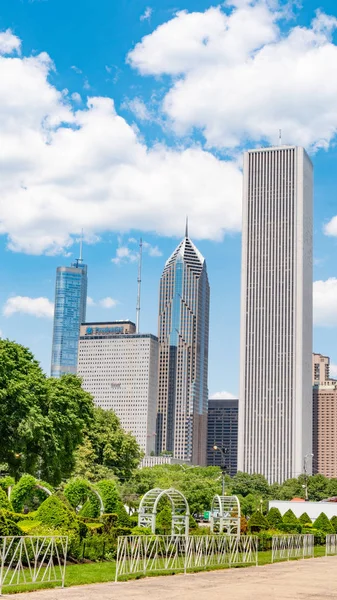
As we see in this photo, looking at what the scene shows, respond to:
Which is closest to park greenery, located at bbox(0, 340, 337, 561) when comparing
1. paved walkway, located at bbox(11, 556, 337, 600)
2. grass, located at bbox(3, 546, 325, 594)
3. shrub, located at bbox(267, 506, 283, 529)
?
shrub, located at bbox(267, 506, 283, 529)

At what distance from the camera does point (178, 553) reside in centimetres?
3216

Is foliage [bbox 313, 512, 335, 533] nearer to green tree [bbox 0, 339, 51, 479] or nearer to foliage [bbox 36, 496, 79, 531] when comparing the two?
green tree [bbox 0, 339, 51, 479]

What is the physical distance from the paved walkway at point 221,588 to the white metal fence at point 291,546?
5.85 meters

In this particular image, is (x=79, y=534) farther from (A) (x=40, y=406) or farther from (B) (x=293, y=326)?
(B) (x=293, y=326)

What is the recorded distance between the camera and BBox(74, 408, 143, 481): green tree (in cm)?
8250

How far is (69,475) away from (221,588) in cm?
3835

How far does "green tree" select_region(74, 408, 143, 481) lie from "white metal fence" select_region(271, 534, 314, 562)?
40253 millimetres

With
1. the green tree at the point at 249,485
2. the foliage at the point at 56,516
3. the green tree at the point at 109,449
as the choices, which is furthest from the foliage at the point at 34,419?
the green tree at the point at 249,485

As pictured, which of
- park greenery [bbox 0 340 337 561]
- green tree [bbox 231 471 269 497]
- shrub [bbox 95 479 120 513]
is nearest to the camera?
park greenery [bbox 0 340 337 561]

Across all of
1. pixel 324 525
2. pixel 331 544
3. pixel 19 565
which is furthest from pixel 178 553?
pixel 324 525

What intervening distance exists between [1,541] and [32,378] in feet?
101

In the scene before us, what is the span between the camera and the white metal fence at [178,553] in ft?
87.2

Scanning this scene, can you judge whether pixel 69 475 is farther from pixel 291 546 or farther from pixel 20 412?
pixel 291 546

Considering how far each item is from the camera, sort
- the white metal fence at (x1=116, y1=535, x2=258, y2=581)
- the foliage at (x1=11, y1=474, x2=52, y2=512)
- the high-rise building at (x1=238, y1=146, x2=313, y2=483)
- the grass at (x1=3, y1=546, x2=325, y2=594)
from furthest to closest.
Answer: the high-rise building at (x1=238, y1=146, x2=313, y2=483) → the foliage at (x1=11, y1=474, x2=52, y2=512) → the white metal fence at (x1=116, y1=535, x2=258, y2=581) → the grass at (x1=3, y1=546, x2=325, y2=594)
